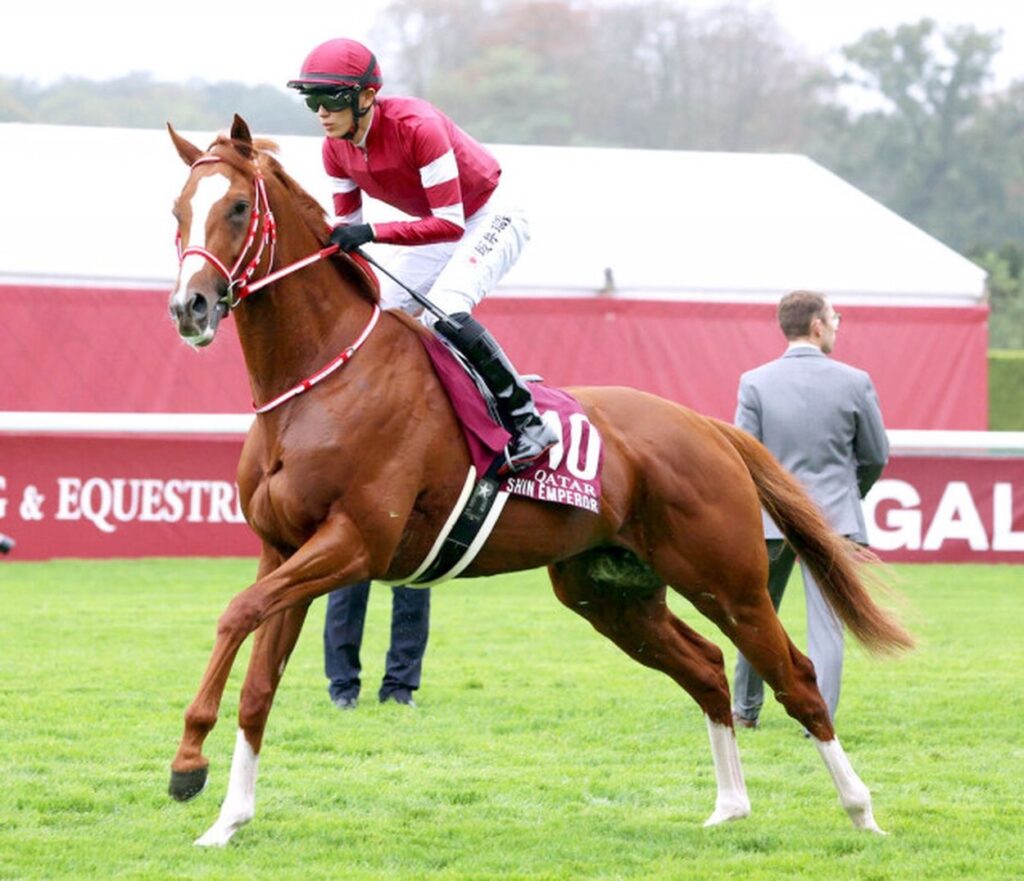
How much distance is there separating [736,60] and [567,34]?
10.9 metres

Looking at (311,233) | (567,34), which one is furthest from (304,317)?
(567,34)

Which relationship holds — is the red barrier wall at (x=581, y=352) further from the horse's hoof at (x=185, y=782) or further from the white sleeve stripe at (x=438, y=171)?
the horse's hoof at (x=185, y=782)

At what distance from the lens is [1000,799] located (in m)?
5.90

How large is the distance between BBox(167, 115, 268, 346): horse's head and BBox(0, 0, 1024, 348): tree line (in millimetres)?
34462

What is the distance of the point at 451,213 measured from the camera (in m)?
5.41

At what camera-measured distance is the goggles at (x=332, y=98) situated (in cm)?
525

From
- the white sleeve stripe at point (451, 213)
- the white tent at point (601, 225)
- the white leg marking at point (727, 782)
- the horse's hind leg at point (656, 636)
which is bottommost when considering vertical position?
the white tent at point (601, 225)

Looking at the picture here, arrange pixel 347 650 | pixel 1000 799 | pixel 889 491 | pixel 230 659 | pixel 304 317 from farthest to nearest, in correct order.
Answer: pixel 889 491
pixel 347 650
pixel 1000 799
pixel 304 317
pixel 230 659

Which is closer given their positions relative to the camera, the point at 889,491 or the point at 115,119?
the point at 889,491

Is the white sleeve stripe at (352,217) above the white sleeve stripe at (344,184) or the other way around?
the other way around

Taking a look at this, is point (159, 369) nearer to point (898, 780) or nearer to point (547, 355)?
point (547, 355)

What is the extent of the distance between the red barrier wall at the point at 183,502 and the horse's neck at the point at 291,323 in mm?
7883

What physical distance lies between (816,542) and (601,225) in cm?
1110

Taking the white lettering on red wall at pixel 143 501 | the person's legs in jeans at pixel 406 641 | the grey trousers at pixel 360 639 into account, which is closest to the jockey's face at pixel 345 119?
the grey trousers at pixel 360 639
